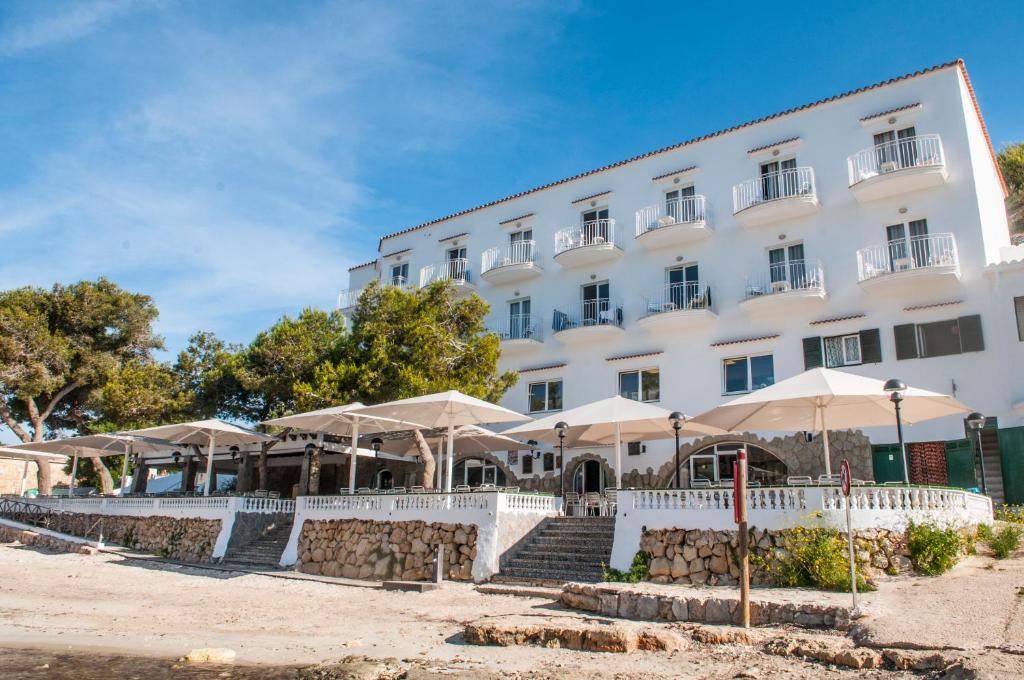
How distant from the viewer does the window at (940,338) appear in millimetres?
19141

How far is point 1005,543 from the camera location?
1239 cm

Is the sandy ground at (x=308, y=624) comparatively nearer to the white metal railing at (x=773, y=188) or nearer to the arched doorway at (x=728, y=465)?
the arched doorway at (x=728, y=465)

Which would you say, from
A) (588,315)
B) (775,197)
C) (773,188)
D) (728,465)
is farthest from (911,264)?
(588,315)

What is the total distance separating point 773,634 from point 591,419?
26.8 feet

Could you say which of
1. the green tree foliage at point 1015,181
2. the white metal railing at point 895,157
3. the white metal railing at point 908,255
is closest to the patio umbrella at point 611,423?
the white metal railing at point 908,255

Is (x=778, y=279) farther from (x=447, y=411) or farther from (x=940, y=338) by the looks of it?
(x=447, y=411)

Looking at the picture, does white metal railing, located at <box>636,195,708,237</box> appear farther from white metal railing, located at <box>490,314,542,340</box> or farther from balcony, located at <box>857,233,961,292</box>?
balcony, located at <box>857,233,961,292</box>

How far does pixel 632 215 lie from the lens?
26203 millimetres

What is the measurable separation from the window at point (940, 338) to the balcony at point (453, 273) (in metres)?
15.3

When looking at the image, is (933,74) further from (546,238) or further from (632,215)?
(546,238)

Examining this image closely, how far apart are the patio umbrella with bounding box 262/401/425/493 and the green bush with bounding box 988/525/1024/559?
12396 millimetres

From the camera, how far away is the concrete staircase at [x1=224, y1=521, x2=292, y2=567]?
19531 mm

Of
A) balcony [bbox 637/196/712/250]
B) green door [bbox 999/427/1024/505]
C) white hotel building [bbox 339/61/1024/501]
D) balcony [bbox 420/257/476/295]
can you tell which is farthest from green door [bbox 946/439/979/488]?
balcony [bbox 420/257/476/295]

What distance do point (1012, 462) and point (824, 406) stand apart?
7.76 metres
